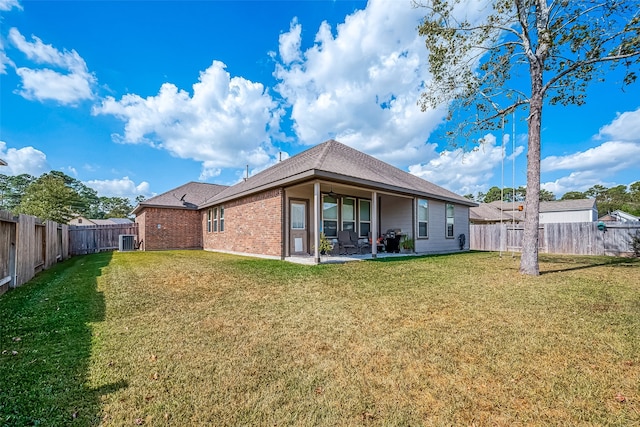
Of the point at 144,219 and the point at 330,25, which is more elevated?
the point at 330,25

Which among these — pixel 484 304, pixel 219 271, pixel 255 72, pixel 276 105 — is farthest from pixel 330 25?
pixel 484 304

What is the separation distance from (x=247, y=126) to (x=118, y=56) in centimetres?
770

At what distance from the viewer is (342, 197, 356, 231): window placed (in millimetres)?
11867

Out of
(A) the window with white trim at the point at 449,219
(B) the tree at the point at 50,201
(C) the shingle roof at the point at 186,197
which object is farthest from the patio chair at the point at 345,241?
(B) the tree at the point at 50,201

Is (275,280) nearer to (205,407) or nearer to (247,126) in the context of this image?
(205,407)

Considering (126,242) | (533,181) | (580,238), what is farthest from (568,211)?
(126,242)

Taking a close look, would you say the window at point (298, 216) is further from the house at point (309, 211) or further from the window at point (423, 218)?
the window at point (423, 218)

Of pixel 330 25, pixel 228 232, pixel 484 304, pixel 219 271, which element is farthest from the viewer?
pixel 228 232

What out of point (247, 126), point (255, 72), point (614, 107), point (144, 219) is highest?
point (255, 72)

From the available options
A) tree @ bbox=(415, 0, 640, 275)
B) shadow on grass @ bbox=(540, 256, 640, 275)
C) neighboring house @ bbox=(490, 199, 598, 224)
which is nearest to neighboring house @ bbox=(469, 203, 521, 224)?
neighboring house @ bbox=(490, 199, 598, 224)

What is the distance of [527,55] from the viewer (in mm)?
7562

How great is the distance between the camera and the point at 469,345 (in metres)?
3.08

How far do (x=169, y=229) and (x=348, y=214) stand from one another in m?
11.1

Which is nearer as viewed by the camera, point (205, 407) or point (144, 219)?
point (205, 407)
